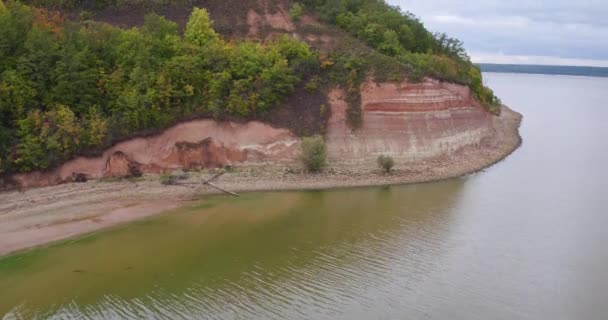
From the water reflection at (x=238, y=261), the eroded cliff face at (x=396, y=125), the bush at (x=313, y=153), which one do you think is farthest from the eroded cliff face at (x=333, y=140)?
the water reflection at (x=238, y=261)

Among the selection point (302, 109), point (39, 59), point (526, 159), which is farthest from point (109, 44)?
point (526, 159)

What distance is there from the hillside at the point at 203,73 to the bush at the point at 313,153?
1505 millimetres

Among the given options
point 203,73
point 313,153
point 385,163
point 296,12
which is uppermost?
point 296,12

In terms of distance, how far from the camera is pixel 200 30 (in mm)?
38125

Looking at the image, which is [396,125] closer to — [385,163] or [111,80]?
[385,163]

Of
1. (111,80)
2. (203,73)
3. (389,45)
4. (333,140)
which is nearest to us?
(111,80)

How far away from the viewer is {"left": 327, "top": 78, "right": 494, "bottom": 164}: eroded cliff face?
3466cm

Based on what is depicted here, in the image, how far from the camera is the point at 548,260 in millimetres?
21906

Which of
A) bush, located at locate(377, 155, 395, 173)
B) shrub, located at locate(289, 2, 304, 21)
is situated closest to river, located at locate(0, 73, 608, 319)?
bush, located at locate(377, 155, 395, 173)

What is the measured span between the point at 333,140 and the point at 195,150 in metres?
8.35

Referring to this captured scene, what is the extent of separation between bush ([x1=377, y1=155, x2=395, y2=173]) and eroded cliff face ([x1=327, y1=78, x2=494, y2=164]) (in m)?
0.90

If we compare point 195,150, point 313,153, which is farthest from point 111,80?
point 313,153

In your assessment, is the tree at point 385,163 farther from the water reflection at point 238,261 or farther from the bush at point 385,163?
the water reflection at point 238,261

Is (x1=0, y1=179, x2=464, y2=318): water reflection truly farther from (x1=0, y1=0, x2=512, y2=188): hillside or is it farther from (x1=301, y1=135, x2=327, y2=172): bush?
(x1=0, y1=0, x2=512, y2=188): hillside
